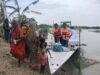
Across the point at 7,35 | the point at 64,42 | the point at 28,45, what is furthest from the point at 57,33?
the point at 28,45

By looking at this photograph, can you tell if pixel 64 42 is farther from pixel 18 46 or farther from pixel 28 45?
pixel 18 46

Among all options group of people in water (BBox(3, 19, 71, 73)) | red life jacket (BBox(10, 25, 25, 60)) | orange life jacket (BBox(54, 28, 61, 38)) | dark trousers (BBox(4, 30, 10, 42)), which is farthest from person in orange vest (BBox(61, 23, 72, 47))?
red life jacket (BBox(10, 25, 25, 60))

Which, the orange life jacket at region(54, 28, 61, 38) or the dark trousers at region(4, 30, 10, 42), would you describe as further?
the dark trousers at region(4, 30, 10, 42)

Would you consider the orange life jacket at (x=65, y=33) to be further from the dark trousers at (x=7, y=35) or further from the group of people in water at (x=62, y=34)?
the dark trousers at (x=7, y=35)

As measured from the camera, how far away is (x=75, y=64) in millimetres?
20250

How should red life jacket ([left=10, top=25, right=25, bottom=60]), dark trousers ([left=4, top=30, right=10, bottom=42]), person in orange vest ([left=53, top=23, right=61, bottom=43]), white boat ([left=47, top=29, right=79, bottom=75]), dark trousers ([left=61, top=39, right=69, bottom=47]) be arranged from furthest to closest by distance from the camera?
1. dark trousers ([left=4, top=30, right=10, bottom=42])
2. dark trousers ([left=61, top=39, right=69, bottom=47])
3. person in orange vest ([left=53, top=23, right=61, bottom=43])
4. white boat ([left=47, top=29, right=79, bottom=75])
5. red life jacket ([left=10, top=25, right=25, bottom=60])

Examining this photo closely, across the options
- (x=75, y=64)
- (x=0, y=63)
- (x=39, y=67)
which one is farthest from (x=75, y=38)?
(x=0, y=63)

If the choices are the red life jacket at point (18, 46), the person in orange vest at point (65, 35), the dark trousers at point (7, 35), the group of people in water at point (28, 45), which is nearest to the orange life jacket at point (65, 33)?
the person in orange vest at point (65, 35)

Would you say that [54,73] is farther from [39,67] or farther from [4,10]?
[4,10]

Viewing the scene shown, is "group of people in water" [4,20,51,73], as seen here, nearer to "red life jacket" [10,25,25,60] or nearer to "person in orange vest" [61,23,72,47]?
"red life jacket" [10,25,25,60]

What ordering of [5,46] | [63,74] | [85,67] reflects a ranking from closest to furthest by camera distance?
[63,74]
[5,46]
[85,67]

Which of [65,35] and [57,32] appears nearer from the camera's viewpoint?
[57,32]

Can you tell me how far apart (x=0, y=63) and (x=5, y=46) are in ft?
13.4

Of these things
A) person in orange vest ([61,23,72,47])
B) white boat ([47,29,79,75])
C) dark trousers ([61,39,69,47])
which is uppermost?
person in orange vest ([61,23,72,47])
